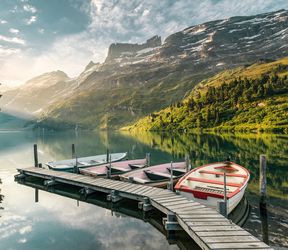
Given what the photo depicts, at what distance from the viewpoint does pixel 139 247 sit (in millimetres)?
17000

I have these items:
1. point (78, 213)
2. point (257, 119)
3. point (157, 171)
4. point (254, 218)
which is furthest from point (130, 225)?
point (257, 119)

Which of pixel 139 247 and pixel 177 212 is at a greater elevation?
pixel 177 212

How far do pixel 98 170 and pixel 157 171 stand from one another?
7.72m

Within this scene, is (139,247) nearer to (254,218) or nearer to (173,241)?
(173,241)

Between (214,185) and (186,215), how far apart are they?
7.47 m

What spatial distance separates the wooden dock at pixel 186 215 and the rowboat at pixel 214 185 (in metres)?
0.93

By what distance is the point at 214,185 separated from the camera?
24.3 meters

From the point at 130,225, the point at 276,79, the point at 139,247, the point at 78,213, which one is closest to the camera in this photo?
the point at 139,247

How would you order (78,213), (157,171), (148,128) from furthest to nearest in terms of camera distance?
(148,128)
(157,171)
(78,213)

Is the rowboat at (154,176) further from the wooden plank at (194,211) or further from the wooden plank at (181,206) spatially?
the wooden plank at (194,211)

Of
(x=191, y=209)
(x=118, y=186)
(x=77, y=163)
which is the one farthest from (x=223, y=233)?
(x=77, y=163)

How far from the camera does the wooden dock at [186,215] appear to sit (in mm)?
13641

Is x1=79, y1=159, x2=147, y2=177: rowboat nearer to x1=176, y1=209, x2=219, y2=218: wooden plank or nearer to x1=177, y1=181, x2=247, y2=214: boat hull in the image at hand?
x1=177, y1=181, x2=247, y2=214: boat hull

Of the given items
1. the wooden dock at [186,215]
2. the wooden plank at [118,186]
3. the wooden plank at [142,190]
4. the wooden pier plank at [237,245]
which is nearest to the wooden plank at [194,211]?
the wooden dock at [186,215]
